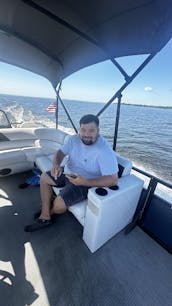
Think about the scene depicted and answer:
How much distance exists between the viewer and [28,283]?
3.49 feet

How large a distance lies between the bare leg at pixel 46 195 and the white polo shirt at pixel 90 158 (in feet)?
0.66

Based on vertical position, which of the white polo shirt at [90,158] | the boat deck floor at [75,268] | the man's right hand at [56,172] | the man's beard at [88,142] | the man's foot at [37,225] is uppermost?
the man's beard at [88,142]

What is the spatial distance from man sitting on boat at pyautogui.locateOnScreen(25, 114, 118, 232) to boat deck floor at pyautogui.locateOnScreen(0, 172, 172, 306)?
18cm

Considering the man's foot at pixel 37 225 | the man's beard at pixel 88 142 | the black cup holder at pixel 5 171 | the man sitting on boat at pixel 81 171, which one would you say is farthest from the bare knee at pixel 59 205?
the black cup holder at pixel 5 171

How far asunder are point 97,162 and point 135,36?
43.6 inches

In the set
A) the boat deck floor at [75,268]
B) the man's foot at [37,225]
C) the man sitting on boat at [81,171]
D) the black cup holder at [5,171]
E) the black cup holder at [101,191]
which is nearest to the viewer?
the boat deck floor at [75,268]

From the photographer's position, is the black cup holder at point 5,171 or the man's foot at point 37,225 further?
the black cup holder at point 5,171

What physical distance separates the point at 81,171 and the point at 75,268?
30.0 inches

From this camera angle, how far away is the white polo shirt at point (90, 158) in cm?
128

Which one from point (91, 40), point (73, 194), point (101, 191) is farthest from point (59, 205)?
point (91, 40)

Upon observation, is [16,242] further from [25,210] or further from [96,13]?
[96,13]

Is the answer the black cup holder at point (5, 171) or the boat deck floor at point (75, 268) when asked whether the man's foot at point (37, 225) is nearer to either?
the boat deck floor at point (75, 268)

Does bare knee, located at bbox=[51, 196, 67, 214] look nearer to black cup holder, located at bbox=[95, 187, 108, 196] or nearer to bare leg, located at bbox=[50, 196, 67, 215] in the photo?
bare leg, located at bbox=[50, 196, 67, 215]

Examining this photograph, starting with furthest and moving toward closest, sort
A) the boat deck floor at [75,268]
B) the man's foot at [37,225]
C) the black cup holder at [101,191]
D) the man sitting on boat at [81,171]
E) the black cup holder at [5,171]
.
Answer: the black cup holder at [5,171] → the man's foot at [37,225] → the man sitting on boat at [81,171] → the black cup holder at [101,191] → the boat deck floor at [75,268]
